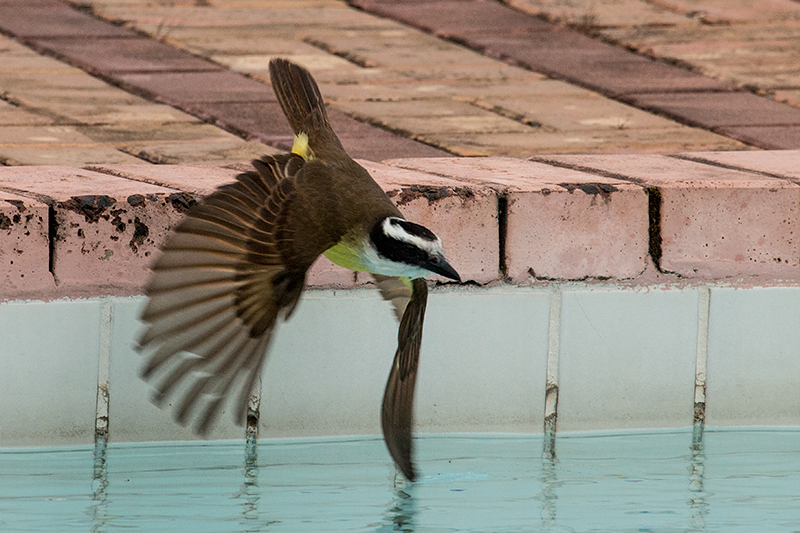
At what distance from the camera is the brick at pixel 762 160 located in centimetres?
367

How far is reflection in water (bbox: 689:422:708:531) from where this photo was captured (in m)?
2.85

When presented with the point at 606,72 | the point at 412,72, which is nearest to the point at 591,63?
the point at 606,72

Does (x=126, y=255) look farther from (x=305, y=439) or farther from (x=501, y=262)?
(x=501, y=262)

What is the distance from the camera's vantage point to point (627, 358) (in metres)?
3.40

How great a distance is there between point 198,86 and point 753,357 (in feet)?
8.33

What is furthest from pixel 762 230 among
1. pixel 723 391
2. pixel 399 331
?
pixel 399 331

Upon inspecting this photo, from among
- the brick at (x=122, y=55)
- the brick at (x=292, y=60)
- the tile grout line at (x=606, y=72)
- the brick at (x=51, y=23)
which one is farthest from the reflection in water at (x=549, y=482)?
the brick at (x=51, y=23)

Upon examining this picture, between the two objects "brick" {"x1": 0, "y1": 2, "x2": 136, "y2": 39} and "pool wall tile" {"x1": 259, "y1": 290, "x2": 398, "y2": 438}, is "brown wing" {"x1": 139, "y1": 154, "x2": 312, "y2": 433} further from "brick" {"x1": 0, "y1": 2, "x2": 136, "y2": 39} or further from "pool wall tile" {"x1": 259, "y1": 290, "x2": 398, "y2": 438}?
"brick" {"x1": 0, "y1": 2, "x2": 136, "y2": 39}

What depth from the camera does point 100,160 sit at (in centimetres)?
398

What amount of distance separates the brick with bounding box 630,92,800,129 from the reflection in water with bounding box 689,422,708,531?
166 centimetres

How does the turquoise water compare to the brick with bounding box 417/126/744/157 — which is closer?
the turquoise water

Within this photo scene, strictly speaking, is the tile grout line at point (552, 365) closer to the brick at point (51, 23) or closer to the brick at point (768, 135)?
the brick at point (768, 135)

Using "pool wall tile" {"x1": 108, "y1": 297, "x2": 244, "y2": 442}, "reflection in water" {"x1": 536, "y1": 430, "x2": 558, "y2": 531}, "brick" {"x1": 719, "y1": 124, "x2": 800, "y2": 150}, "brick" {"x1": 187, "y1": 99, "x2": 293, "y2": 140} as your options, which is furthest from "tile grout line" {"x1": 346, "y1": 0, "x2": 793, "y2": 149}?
"pool wall tile" {"x1": 108, "y1": 297, "x2": 244, "y2": 442}

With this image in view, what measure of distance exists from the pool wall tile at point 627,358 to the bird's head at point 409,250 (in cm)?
81
